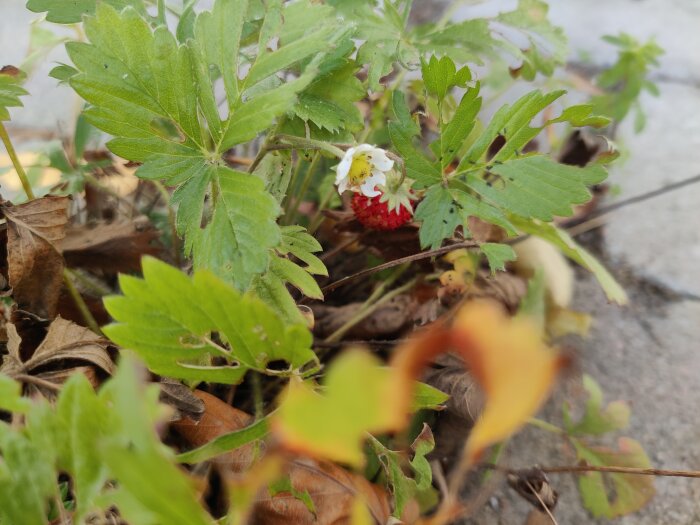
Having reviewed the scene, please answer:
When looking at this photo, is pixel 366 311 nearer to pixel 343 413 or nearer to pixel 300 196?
pixel 300 196

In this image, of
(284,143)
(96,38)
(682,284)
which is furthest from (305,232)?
(682,284)

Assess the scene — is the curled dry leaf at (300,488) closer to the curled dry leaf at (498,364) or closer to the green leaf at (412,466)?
the green leaf at (412,466)

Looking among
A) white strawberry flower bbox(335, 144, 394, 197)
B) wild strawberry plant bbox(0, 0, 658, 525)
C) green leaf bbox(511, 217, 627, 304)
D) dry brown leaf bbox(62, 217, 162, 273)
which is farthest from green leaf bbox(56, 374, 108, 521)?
green leaf bbox(511, 217, 627, 304)

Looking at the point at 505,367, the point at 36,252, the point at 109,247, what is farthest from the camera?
the point at 109,247

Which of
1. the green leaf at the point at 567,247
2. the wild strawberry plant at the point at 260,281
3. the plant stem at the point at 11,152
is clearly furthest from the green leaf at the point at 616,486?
the plant stem at the point at 11,152

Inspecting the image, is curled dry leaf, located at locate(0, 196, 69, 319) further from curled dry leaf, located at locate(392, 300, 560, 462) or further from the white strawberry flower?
curled dry leaf, located at locate(392, 300, 560, 462)

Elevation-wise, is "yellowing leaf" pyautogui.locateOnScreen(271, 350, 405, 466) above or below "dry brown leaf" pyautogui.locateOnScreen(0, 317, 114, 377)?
above

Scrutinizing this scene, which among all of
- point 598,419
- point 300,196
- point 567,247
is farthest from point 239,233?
point 598,419
